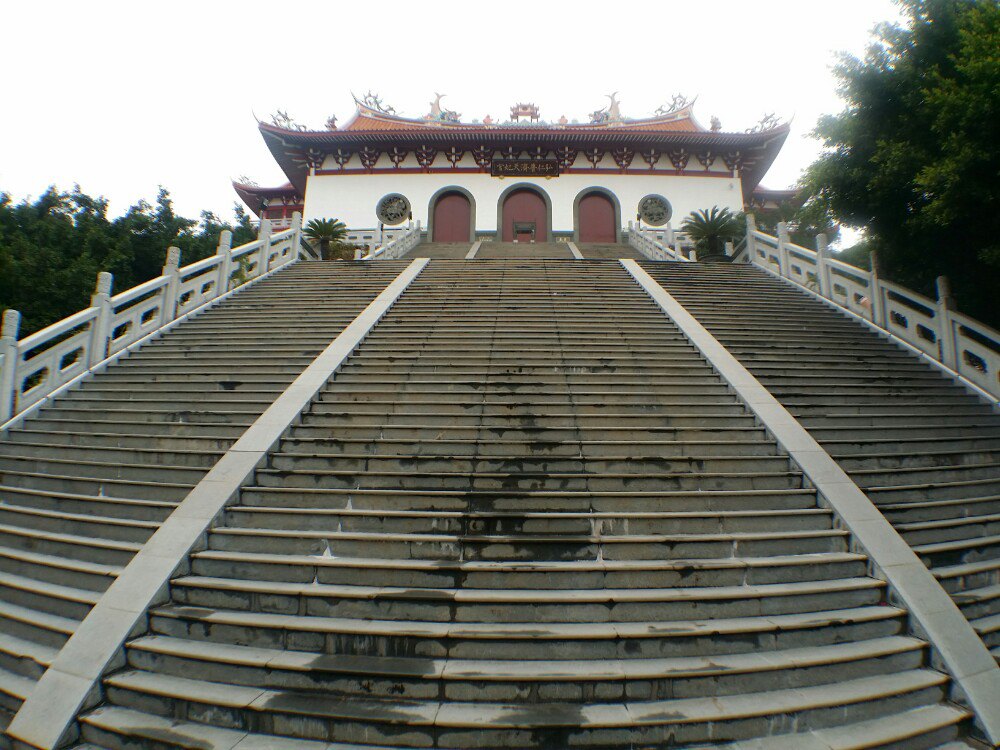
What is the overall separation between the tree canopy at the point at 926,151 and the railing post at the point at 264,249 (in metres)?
10.7

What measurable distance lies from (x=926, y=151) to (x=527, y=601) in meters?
7.72

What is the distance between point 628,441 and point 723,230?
10394mm

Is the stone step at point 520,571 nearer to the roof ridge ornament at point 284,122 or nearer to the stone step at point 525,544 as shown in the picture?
the stone step at point 525,544

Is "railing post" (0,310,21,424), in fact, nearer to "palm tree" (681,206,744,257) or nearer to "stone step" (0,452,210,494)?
"stone step" (0,452,210,494)

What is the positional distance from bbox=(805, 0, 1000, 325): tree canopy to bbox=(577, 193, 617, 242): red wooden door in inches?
477

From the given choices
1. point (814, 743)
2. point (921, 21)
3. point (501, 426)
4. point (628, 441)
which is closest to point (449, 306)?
point (501, 426)


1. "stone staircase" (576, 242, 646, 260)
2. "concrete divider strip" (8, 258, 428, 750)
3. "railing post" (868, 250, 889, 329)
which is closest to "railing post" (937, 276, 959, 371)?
"railing post" (868, 250, 889, 329)

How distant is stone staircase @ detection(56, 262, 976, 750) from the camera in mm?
2715

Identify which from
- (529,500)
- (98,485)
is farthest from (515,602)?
(98,485)

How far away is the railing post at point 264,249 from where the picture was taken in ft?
35.3

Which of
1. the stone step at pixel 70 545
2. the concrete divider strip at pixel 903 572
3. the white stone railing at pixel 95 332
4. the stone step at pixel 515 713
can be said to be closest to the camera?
the stone step at pixel 515 713

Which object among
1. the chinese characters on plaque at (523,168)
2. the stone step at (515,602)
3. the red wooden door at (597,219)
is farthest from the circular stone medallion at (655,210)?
the stone step at (515,602)

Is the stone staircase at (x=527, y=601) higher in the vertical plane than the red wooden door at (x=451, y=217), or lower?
lower

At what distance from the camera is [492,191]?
19.7 m
